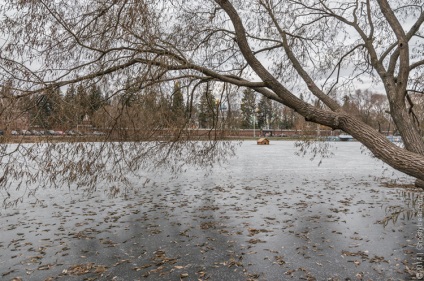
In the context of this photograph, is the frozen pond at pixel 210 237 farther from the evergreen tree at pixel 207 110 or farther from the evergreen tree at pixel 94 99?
the evergreen tree at pixel 94 99

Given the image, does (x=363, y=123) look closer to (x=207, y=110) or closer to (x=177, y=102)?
(x=177, y=102)

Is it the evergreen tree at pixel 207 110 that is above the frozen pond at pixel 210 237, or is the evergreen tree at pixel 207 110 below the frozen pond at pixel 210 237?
above

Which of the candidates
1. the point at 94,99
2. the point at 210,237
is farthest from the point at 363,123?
the point at 94,99

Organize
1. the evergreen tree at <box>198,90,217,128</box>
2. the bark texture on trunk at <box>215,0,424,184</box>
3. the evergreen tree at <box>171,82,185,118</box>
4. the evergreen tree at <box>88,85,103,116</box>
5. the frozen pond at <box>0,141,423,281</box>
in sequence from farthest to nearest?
the evergreen tree at <box>198,90,217,128</box> → the evergreen tree at <box>171,82,185,118</box> → the evergreen tree at <box>88,85,103,116</box> → the frozen pond at <box>0,141,423,281</box> → the bark texture on trunk at <box>215,0,424,184</box>

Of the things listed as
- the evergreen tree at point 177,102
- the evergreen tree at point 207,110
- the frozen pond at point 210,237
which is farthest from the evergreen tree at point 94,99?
the frozen pond at point 210,237

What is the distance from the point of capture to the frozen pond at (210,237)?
17.5 ft

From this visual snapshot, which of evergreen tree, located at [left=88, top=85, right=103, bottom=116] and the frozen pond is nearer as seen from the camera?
the frozen pond

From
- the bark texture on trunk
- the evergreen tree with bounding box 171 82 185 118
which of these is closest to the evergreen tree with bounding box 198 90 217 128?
the evergreen tree with bounding box 171 82 185 118

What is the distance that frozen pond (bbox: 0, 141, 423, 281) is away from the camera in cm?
534

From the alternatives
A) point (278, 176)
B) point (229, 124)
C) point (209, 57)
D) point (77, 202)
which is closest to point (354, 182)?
point (278, 176)

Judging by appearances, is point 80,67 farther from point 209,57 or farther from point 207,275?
point 207,275

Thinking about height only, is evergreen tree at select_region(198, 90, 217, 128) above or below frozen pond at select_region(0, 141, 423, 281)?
above

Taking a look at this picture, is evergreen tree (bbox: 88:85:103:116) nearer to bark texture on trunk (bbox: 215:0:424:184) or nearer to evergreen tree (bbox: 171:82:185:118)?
evergreen tree (bbox: 171:82:185:118)

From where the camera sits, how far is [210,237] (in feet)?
23.3
